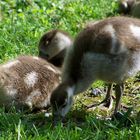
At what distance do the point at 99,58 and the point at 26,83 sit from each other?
0.81 meters

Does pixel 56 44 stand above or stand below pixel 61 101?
above

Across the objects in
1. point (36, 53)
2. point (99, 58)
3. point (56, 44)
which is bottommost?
point (36, 53)

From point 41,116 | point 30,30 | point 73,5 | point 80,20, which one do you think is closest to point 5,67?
point 41,116

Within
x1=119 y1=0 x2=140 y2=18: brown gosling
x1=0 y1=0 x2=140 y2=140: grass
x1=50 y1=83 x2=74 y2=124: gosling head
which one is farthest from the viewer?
x1=119 y1=0 x2=140 y2=18: brown gosling

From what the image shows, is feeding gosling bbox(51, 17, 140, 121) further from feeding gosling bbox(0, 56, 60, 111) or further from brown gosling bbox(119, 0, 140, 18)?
brown gosling bbox(119, 0, 140, 18)

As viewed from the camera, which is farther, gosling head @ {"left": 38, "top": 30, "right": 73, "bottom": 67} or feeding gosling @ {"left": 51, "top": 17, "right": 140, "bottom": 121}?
gosling head @ {"left": 38, "top": 30, "right": 73, "bottom": 67}

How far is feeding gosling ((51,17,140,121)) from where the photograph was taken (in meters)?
3.95

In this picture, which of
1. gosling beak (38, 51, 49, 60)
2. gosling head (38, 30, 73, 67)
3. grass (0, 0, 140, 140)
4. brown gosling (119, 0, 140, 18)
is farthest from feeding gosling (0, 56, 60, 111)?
brown gosling (119, 0, 140, 18)

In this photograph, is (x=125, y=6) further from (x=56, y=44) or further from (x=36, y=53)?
(x=56, y=44)

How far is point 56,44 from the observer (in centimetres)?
512

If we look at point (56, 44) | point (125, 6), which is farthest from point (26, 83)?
point (125, 6)

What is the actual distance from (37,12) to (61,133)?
3.77 metres

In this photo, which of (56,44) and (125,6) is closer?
(56,44)

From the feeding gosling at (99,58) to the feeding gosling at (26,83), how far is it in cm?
45
